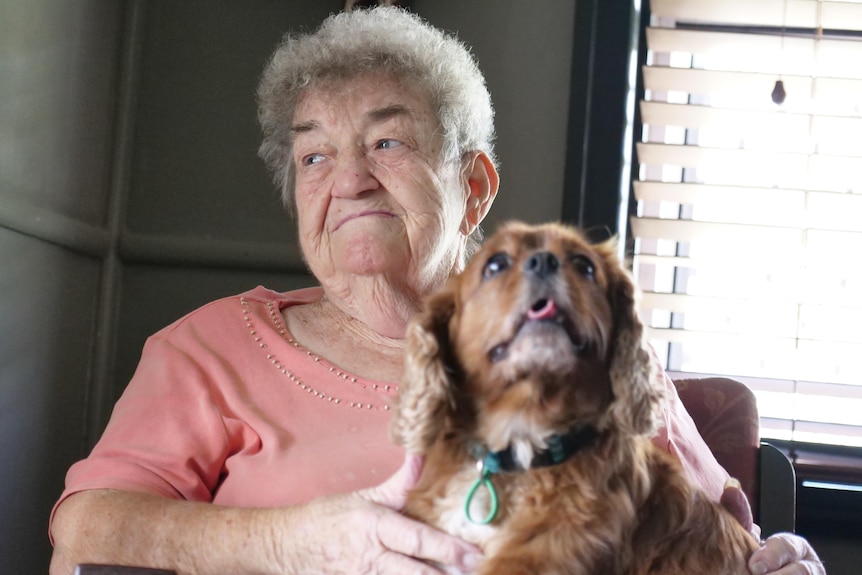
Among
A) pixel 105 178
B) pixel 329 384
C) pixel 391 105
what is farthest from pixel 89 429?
pixel 391 105

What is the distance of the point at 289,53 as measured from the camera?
69.9 inches

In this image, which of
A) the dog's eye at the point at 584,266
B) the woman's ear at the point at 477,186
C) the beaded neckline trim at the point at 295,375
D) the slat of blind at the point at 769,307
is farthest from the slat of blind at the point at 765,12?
the dog's eye at the point at 584,266

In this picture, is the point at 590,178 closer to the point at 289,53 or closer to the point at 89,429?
the point at 289,53

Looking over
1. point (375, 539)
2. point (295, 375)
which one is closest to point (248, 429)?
point (295, 375)

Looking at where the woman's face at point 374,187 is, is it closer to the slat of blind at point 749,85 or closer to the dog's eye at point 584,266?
the dog's eye at point 584,266

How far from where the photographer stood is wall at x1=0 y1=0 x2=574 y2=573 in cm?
216

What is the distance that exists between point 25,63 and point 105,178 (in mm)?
446

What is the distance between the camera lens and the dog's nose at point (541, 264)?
3.14ft

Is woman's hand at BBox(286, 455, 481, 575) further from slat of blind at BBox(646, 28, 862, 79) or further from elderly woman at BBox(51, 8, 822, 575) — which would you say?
slat of blind at BBox(646, 28, 862, 79)

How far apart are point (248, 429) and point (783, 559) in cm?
81

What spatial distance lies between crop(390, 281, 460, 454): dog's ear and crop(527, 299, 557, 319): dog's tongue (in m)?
0.14

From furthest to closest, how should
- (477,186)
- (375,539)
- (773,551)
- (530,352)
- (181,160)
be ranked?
1. (181,160)
2. (477,186)
3. (773,551)
4. (375,539)
5. (530,352)

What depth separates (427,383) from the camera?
3.32ft

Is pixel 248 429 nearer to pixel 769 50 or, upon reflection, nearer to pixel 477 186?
pixel 477 186
